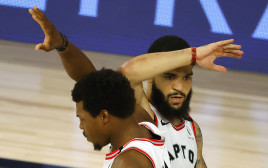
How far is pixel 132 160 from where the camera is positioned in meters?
1.88

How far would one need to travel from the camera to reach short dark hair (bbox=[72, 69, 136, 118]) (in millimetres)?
1968

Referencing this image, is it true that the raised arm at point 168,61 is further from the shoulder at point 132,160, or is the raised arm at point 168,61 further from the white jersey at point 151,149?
the shoulder at point 132,160

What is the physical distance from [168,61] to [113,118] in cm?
61

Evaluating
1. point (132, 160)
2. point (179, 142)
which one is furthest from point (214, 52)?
point (132, 160)

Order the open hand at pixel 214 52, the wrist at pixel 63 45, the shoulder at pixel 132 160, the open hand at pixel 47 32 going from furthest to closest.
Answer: the open hand at pixel 214 52
the wrist at pixel 63 45
the open hand at pixel 47 32
the shoulder at pixel 132 160

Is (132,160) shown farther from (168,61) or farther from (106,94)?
(168,61)

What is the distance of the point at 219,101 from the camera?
272 inches

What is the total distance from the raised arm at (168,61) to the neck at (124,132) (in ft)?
1.74

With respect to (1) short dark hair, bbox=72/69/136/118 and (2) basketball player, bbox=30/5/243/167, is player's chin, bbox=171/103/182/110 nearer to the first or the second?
(2) basketball player, bbox=30/5/243/167

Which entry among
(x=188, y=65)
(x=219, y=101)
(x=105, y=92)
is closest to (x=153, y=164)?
(x=105, y=92)

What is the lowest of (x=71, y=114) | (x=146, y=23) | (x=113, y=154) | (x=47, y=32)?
(x=71, y=114)

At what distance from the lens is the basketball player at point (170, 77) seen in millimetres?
2543

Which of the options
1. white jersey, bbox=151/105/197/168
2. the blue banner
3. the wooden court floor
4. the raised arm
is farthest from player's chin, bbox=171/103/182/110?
the blue banner

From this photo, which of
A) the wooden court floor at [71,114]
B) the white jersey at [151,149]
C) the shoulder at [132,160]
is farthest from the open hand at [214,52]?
the wooden court floor at [71,114]
